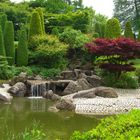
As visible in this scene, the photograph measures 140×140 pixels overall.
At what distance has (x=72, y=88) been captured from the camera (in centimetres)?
1975

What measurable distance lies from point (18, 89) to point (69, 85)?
2652 mm

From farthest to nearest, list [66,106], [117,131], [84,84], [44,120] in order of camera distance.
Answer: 1. [84,84]
2. [66,106]
3. [44,120]
4. [117,131]

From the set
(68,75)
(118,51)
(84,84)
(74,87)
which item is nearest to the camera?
(74,87)

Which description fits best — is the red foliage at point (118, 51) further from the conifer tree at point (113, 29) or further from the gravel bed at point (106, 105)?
the conifer tree at point (113, 29)

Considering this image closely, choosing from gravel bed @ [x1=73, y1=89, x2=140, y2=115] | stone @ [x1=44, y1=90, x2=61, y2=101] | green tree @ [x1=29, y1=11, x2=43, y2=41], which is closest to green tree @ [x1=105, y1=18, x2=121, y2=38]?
green tree @ [x1=29, y1=11, x2=43, y2=41]

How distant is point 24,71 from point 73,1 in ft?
107

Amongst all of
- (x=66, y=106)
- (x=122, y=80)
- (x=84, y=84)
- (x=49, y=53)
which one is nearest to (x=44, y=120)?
(x=66, y=106)

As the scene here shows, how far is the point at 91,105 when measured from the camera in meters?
15.7

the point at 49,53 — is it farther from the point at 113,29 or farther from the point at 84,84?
the point at 113,29

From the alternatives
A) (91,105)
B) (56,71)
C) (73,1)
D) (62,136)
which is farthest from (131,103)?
(73,1)

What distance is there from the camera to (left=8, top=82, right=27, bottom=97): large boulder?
19.5 meters

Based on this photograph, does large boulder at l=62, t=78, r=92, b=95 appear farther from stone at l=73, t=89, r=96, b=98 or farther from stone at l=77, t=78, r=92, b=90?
stone at l=73, t=89, r=96, b=98

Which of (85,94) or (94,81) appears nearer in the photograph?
(85,94)

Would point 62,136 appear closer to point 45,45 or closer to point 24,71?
point 24,71
